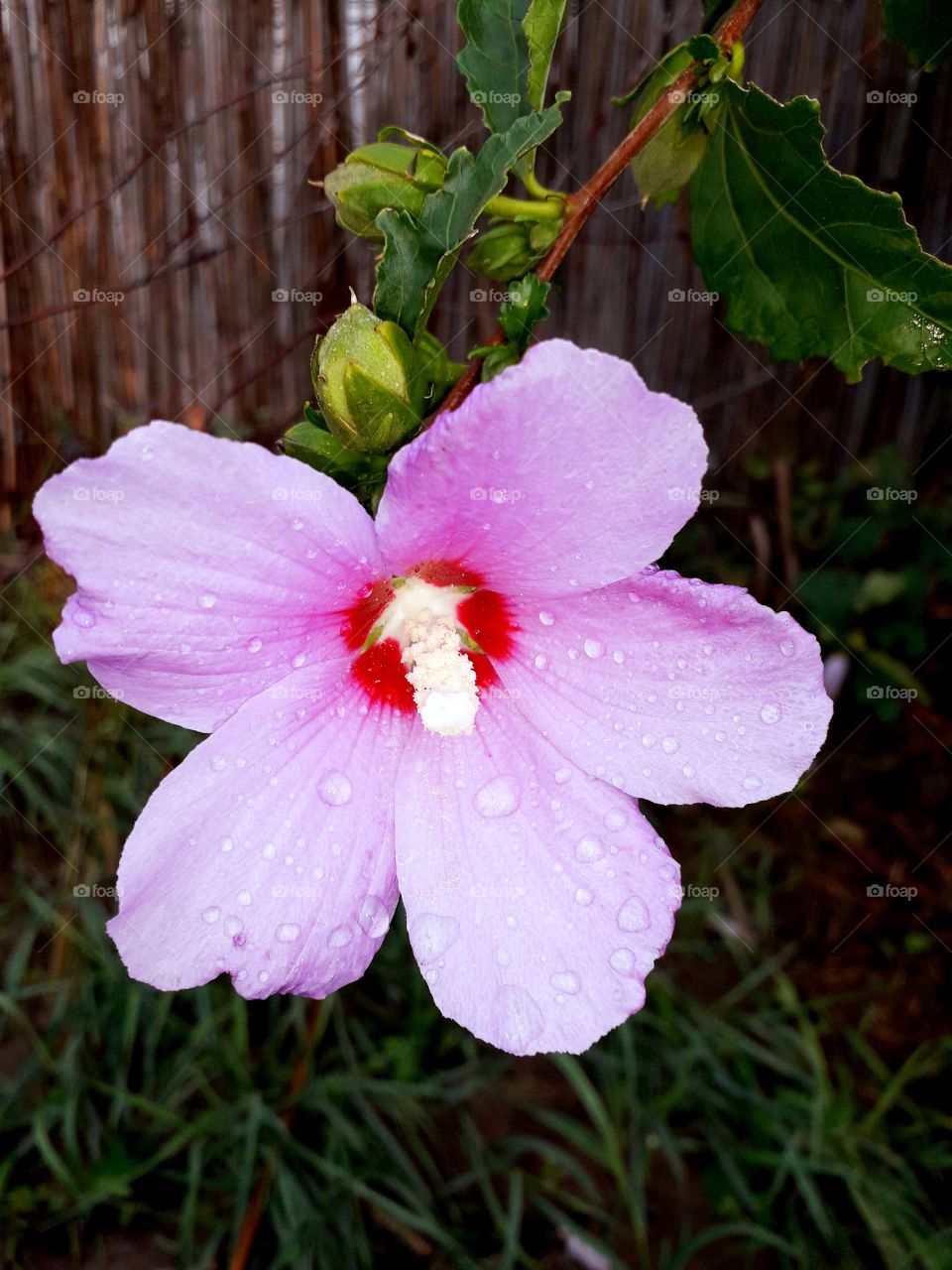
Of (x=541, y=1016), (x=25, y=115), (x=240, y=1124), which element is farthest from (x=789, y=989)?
(x=25, y=115)

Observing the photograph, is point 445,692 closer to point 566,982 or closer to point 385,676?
point 385,676

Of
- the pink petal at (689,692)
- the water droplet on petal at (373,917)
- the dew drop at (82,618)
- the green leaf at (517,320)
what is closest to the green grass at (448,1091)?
the water droplet on petal at (373,917)

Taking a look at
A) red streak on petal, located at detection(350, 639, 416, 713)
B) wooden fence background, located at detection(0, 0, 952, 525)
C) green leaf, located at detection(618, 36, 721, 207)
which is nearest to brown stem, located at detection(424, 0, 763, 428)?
green leaf, located at detection(618, 36, 721, 207)

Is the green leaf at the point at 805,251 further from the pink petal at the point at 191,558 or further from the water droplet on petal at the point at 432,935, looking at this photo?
the water droplet on petal at the point at 432,935

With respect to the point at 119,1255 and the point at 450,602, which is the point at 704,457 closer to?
the point at 450,602

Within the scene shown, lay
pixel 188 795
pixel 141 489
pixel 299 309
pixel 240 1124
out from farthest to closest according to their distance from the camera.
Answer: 1. pixel 299 309
2. pixel 240 1124
3. pixel 188 795
4. pixel 141 489
